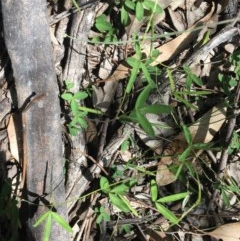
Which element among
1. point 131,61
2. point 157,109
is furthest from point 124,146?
point 131,61

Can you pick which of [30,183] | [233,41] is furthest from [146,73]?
[30,183]

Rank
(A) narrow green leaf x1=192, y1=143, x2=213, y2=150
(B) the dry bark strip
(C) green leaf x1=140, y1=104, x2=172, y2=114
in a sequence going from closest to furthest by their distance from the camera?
(B) the dry bark strip → (C) green leaf x1=140, y1=104, x2=172, y2=114 → (A) narrow green leaf x1=192, y1=143, x2=213, y2=150

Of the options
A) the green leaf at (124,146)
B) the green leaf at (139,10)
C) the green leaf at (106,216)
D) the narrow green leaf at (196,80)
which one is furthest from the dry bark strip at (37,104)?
the narrow green leaf at (196,80)

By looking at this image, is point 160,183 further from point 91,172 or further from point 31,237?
point 31,237

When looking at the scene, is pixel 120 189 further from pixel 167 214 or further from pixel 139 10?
pixel 139 10

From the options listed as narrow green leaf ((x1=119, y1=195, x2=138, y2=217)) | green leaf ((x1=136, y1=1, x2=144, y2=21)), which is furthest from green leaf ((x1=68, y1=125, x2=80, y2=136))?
green leaf ((x1=136, y1=1, x2=144, y2=21))

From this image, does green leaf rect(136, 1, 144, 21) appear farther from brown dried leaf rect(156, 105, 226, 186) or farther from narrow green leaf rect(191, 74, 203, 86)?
brown dried leaf rect(156, 105, 226, 186)
